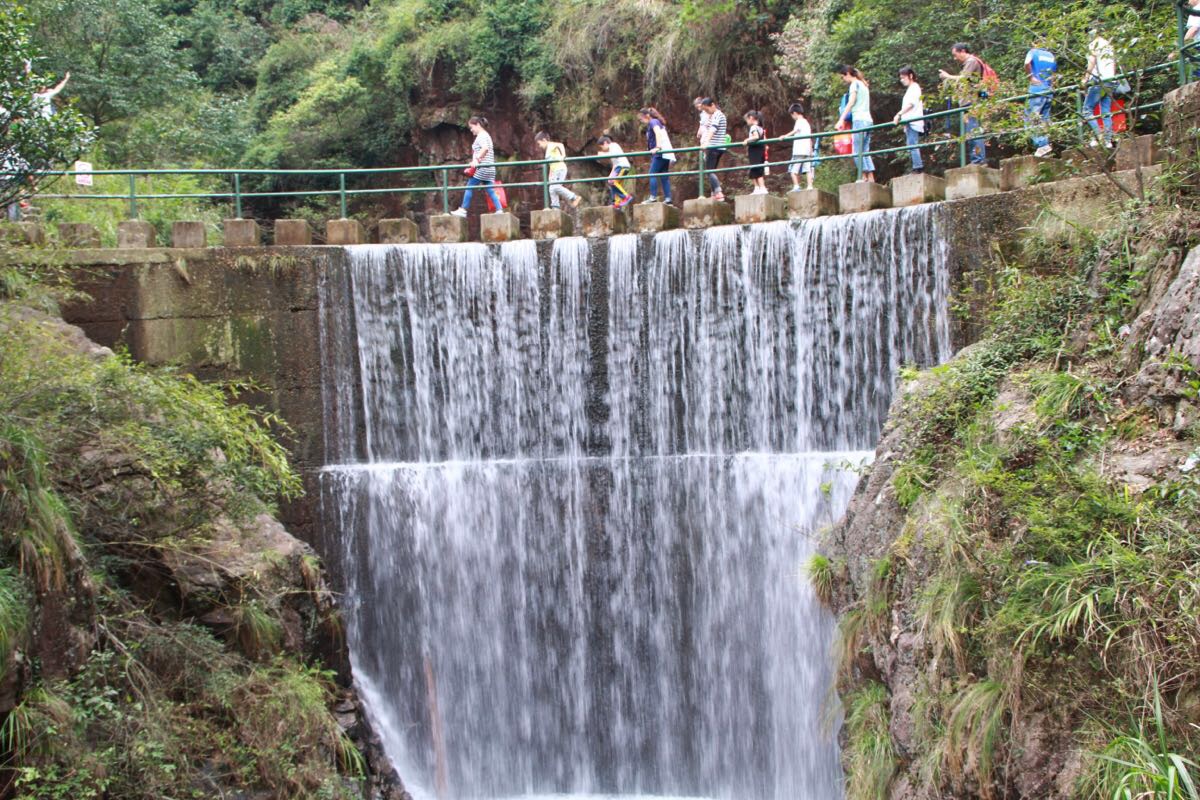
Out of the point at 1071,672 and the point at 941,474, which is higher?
the point at 941,474

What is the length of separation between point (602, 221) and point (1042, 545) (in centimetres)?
760

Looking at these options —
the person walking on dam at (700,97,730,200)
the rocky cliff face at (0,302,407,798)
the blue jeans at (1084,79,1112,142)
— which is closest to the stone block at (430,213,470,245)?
the person walking on dam at (700,97,730,200)

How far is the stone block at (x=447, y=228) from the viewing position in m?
13.1

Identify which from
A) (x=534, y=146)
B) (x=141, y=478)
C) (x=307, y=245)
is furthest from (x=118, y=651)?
(x=534, y=146)

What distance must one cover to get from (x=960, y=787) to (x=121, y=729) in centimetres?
549

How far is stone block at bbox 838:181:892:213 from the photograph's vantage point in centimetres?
1174

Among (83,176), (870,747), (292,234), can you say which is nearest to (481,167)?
(292,234)

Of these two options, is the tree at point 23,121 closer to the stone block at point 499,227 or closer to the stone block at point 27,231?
the stone block at point 27,231

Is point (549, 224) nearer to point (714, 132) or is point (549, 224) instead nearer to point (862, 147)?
point (714, 132)

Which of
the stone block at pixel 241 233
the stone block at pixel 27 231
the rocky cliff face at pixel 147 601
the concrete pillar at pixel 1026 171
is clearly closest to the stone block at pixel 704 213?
the concrete pillar at pixel 1026 171

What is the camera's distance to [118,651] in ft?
27.3

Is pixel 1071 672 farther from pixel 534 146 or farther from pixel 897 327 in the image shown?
pixel 534 146

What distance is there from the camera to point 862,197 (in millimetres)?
11758

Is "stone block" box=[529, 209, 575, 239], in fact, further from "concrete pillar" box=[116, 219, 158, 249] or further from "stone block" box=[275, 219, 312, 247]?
"concrete pillar" box=[116, 219, 158, 249]
